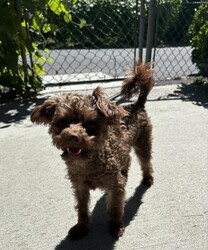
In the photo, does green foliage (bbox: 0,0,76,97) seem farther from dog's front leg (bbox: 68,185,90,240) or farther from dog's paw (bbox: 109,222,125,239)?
dog's paw (bbox: 109,222,125,239)

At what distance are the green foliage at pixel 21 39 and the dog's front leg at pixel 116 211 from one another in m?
2.57

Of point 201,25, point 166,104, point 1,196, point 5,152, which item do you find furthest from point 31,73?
point 201,25

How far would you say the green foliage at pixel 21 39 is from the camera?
4068 mm

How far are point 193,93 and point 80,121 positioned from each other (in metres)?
3.77

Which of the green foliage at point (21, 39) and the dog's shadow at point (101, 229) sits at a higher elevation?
the green foliage at point (21, 39)

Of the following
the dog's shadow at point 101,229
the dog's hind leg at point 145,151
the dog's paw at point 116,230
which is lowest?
the dog's shadow at point 101,229

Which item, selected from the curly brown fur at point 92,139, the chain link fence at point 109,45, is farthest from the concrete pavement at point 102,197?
the chain link fence at point 109,45

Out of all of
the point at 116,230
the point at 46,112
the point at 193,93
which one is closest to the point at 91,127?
the point at 46,112

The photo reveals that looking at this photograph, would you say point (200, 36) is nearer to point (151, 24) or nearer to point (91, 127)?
point (151, 24)

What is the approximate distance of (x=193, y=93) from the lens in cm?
550

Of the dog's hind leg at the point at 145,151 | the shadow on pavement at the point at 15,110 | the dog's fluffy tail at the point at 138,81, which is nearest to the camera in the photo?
the dog's fluffy tail at the point at 138,81

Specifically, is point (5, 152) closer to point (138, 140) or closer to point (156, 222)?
point (138, 140)

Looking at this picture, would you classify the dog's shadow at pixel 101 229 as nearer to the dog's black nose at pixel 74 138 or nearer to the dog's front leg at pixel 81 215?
the dog's front leg at pixel 81 215

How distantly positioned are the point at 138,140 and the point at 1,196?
133 cm
